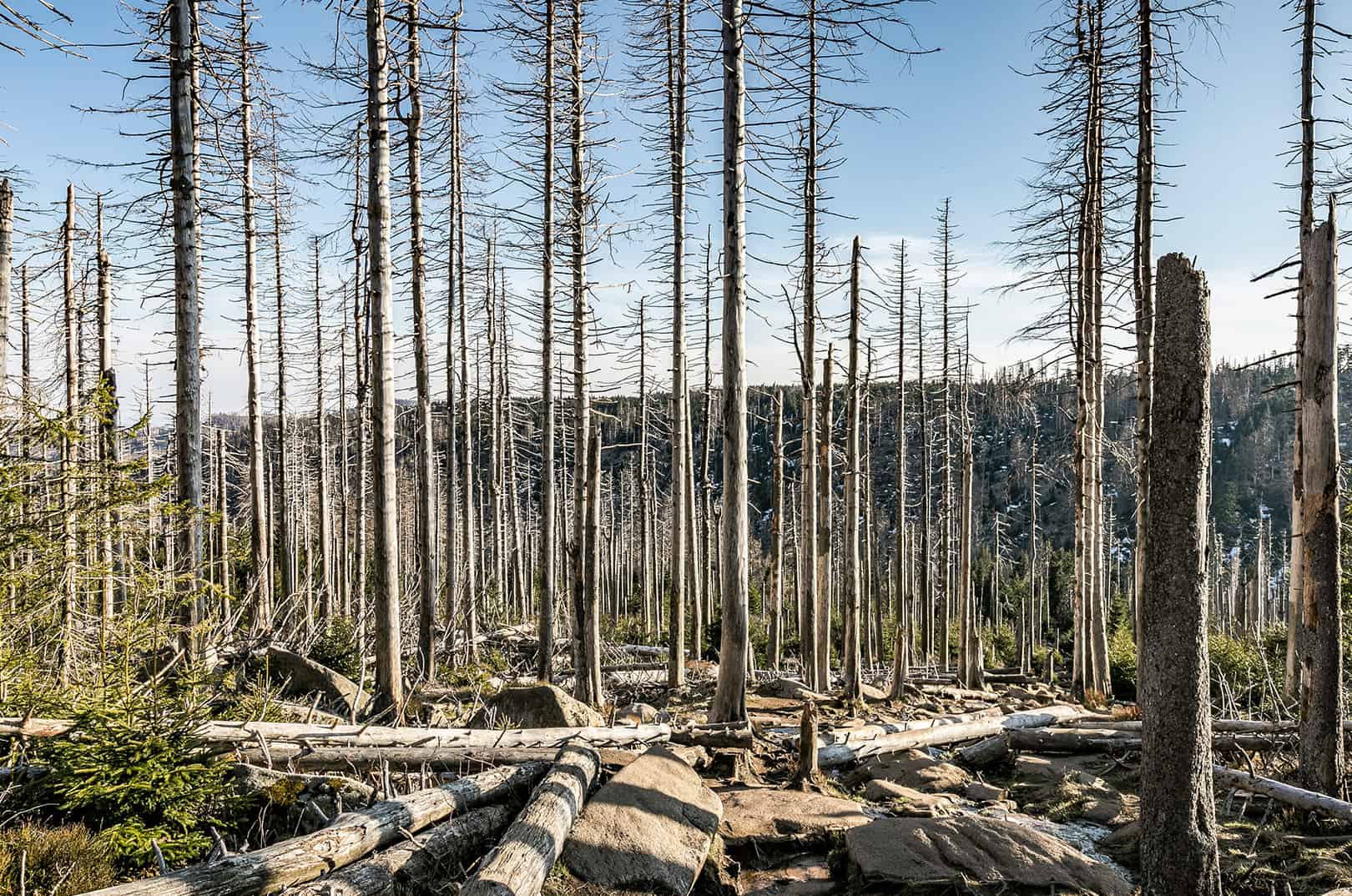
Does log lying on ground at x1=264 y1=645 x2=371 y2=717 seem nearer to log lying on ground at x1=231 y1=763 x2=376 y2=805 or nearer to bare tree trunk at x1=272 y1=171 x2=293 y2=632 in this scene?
log lying on ground at x1=231 y1=763 x2=376 y2=805

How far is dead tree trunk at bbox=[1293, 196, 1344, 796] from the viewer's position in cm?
636

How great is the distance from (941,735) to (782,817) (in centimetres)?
427

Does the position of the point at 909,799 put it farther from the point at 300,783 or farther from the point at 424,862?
the point at 300,783

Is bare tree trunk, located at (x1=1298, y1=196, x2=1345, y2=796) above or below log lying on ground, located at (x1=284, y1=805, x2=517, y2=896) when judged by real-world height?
above

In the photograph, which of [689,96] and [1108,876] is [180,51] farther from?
[1108,876]

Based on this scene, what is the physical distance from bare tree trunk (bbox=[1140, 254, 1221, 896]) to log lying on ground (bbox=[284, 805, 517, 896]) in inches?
165

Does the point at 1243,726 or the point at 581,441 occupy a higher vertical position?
the point at 581,441

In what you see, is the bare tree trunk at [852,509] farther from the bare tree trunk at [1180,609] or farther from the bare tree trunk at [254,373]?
the bare tree trunk at [254,373]

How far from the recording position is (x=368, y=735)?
6.50 m

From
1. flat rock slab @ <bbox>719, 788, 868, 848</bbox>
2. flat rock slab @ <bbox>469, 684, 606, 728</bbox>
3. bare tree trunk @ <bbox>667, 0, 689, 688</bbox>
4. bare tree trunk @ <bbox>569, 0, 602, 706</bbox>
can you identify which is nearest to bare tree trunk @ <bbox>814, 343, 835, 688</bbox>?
bare tree trunk @ <bbox>667, 0, 689, 688</bbox>

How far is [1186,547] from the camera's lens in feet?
13.6

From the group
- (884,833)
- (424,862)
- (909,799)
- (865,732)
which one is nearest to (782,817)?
(884,833)

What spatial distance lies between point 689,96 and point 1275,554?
265 ft

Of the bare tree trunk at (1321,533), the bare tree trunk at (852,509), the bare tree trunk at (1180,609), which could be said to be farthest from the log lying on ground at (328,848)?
the bare tree trunk at (852,509)
